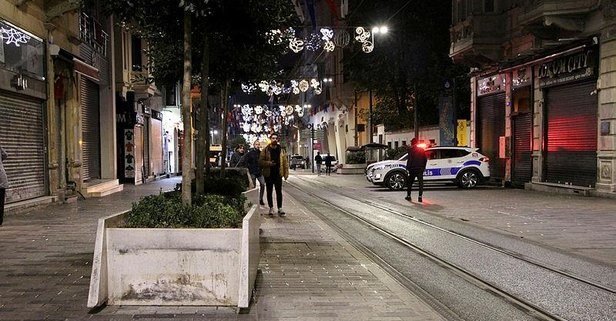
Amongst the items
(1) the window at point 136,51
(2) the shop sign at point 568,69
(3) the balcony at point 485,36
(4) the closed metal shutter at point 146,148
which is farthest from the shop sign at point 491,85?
(4) the closed metal shutter at point 146,148

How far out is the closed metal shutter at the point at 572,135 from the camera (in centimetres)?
1848

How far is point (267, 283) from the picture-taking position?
6.64 meters

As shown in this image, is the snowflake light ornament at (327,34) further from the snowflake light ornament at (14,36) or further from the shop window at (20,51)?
the snowflake light ornament at (14,36)

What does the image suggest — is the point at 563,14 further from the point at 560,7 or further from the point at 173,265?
the point at 173,265

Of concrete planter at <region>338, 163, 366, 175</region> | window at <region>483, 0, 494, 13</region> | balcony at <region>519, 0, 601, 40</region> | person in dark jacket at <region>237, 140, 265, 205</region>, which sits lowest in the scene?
concrete planter at <region>338, 163, 366, 175</region>

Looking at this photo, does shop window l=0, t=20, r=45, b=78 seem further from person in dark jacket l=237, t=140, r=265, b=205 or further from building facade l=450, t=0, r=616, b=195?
building facade l=450, t=0, r=616, b=195

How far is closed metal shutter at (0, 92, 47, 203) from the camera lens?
1355cm

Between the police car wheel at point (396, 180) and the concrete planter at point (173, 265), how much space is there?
1753cm

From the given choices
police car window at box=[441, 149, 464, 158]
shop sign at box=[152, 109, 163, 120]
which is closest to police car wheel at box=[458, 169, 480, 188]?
police car window at box=[441, 149, 464, 158]

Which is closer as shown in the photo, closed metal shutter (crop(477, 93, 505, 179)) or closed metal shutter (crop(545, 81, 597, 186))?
closed metal shutter (crop(545, 81, 597, 186))

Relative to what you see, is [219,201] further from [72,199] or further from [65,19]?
[65,19]

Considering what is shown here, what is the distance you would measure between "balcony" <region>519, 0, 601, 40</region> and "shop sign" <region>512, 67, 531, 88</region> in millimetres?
3179

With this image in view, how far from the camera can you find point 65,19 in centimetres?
1703

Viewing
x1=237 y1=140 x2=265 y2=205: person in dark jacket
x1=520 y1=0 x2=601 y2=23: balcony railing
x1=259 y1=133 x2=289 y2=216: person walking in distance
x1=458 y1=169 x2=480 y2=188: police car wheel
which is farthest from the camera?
x1=458 y1=169 x2=480 y2=188: police car wheel
